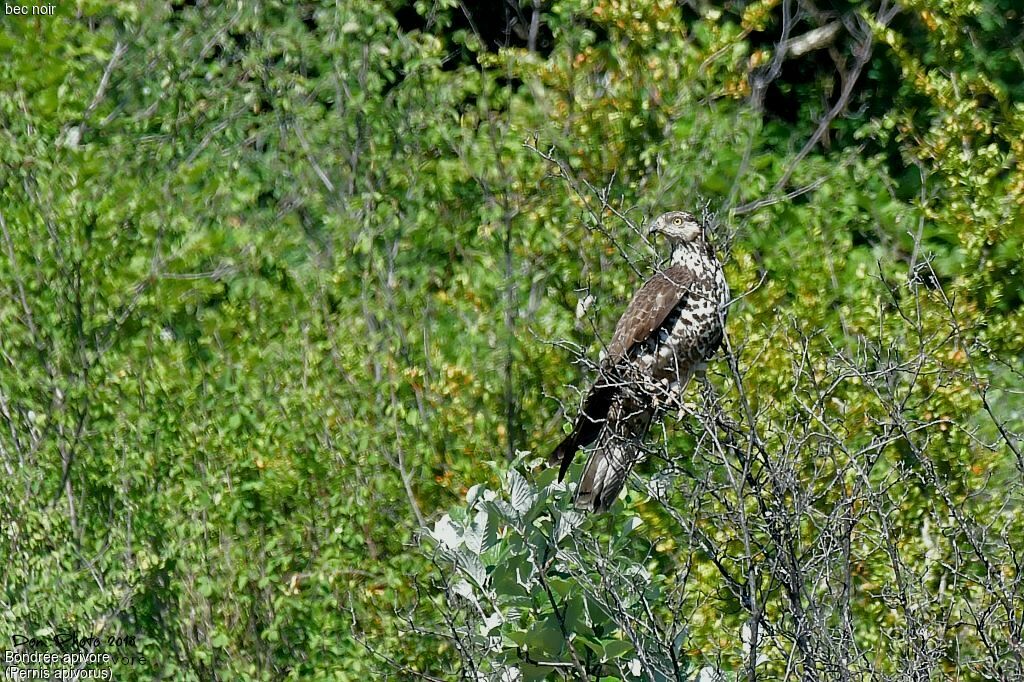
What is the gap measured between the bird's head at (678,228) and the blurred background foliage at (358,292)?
279 millimetres

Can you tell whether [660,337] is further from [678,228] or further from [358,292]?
[358,292]

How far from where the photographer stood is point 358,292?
651 cm

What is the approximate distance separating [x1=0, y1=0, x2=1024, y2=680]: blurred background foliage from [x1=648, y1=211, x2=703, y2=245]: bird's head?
28cm

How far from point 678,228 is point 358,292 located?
1567mm

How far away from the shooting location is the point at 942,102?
6824 millimetres

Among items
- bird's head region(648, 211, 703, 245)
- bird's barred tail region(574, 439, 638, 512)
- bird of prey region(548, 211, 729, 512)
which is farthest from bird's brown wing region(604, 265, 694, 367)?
bird's barred tail region(574, 439, 638, 512)

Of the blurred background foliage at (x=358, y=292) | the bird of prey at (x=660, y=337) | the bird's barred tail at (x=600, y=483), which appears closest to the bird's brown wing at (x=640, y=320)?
the bird of prey at (x=660, y=337)

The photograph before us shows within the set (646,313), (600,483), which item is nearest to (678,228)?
(646,313)

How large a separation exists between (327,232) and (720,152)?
1850 millimetres

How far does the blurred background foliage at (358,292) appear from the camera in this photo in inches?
231

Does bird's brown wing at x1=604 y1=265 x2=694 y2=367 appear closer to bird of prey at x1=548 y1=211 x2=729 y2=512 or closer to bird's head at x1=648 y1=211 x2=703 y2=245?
bird of prey at x1=548 y1=211 x2=729 y2=512

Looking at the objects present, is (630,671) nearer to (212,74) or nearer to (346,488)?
(346,488)

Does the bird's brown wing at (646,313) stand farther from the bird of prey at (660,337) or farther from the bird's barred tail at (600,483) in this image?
the bird's barred tail at (600,483)

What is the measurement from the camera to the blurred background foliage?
5867mm
